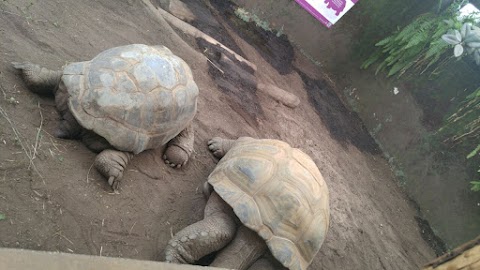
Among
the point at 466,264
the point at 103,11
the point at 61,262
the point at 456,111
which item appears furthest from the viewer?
the point at 456,111

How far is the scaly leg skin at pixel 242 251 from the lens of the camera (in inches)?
124

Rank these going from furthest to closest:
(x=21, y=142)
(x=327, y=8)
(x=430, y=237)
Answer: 1. (x=327, y=8)
2. (x=430, y=237)
3. (x=21, y=142)

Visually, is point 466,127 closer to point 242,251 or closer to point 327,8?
point 327,8

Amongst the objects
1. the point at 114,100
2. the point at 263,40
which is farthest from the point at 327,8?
the point at 114,100

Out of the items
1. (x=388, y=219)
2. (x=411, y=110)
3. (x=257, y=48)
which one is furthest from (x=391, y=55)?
(x=388, y=219)

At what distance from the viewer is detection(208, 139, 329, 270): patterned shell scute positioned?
10.5 feet

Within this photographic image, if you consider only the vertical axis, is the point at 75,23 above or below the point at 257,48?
below

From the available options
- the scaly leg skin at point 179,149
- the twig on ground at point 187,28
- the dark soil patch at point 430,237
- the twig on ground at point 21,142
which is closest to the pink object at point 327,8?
the twig on ground at point 187,28

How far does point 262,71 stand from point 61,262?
5.24 metres

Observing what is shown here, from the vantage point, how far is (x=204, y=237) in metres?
3.05

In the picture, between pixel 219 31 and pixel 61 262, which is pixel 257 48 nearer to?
pixel 219 31

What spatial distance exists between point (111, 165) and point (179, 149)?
83 cm

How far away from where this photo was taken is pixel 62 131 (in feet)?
10.3

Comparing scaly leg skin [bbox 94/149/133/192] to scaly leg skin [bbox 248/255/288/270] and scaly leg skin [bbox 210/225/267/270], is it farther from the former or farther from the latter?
scaly leg skin [bbox 248/255/288/270]
